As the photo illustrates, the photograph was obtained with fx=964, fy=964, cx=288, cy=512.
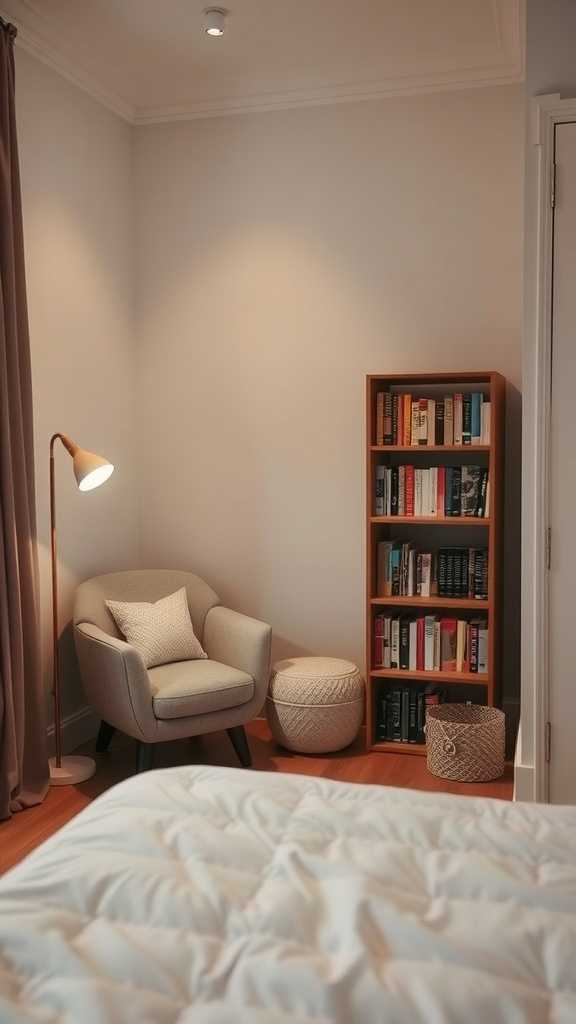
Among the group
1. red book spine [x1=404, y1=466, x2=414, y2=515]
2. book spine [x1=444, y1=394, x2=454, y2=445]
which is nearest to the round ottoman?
red book spine [x1=404, y1=466, x2=414, y2=515]

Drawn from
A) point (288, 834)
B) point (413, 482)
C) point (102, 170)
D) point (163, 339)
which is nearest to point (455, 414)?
point (413, 482)

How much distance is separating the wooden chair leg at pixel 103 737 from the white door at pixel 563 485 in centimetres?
183

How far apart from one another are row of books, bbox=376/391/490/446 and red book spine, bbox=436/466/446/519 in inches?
4.9

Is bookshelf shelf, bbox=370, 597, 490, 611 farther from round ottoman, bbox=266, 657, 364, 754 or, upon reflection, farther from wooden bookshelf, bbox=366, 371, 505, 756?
round ottoman, bbox=266, 657, 364, 754

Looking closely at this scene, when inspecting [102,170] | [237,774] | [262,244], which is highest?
[102,170]

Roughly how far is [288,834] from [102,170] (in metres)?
3.34

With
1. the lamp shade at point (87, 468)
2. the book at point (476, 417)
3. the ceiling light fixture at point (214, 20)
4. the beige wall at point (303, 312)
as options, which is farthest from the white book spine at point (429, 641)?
the ceiling light fixture at point (214, 20)

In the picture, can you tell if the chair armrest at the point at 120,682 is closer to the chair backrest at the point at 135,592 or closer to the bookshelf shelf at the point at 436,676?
the chair backrest at the point at 135,592

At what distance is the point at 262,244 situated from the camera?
4352 millimetres

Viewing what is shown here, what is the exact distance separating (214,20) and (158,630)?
2306mm

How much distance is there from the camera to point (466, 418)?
3.88 meters

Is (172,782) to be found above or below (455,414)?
below

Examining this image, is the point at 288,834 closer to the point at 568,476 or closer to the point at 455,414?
the point at 568,476

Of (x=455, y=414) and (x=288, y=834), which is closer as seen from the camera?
(x=288, y=834)
